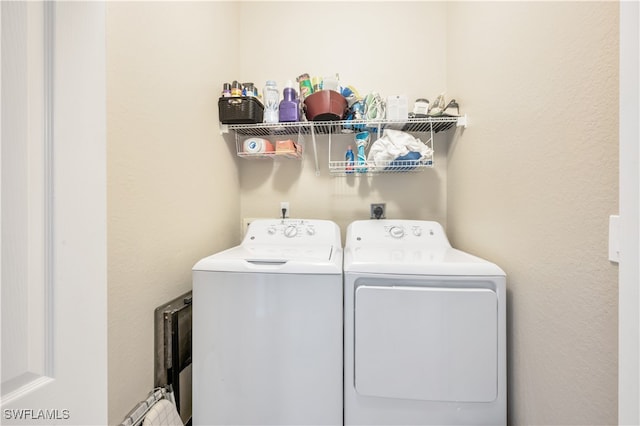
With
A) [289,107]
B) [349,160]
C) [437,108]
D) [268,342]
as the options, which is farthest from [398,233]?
[289,107]

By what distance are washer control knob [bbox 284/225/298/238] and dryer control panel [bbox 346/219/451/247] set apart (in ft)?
1.02

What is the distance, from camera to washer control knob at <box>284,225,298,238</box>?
139 cm

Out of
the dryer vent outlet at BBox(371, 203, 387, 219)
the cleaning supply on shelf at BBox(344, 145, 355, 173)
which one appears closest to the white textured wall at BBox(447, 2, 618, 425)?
the dryer vent outlet at BBox(371, 203, 387, 219)

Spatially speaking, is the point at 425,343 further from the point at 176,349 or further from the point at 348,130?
the point at 348,130

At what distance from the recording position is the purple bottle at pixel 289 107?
4.70 ft

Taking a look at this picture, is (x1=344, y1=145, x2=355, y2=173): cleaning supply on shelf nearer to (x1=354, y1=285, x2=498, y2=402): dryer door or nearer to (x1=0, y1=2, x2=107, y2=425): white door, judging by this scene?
(x1=354, y1=285, x2=498, y2=402): dryer door

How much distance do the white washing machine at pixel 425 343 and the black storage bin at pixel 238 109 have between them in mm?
1052

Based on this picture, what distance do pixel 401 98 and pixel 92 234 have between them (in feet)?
4.82

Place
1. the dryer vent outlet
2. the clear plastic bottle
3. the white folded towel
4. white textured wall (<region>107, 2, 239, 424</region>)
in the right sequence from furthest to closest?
the dryer vent outlet, the clear plastic bottle, the white folded towel, white textured wall (<region>107, 2, 239, 424</region>)

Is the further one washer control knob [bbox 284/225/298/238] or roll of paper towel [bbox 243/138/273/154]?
roll of paper towel [bbox 243/138/273/154]

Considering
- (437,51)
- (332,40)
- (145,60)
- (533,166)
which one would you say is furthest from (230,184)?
(437,51)

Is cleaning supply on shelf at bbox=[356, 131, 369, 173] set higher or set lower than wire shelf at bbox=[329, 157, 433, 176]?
higher

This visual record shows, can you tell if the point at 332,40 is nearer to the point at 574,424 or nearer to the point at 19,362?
the point at 19,362

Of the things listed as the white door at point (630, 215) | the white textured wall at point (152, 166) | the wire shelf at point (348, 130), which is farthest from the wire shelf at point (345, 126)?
the white door at point (630, 215)
